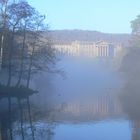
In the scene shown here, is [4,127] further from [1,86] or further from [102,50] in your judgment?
[102,50]

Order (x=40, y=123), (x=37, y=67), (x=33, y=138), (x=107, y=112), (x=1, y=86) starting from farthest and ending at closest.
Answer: (x=37, y=67), (x=1, y=86), (x=107, y=112), (x=40, y=123), (x=33, y=138)

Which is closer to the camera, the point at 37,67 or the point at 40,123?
the point at 40,123

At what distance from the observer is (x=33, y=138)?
2258 cm

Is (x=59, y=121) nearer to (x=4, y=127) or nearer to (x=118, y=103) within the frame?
(x=4, y=127)

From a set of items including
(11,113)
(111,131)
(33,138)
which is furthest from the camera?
(11,113)

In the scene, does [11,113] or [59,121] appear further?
[11,113]

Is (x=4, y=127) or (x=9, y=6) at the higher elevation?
(x=9, y=6)

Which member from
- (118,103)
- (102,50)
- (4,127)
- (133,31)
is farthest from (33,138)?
(102,50)

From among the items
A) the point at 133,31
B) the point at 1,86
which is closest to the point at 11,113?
the point at 1,86

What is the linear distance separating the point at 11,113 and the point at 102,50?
157396mm

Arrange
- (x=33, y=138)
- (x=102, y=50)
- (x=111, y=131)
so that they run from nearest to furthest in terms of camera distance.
Answer: (x=33, y=138) → (x=111, y=131) → (x=102, y=50)

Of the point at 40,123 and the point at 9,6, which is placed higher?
the point at 9,6

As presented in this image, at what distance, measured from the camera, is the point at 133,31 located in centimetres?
10681

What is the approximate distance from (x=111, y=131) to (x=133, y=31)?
82461 mm
